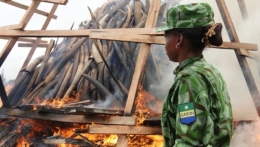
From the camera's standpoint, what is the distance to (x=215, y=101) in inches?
78.8

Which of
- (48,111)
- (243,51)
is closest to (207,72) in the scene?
(48,111)

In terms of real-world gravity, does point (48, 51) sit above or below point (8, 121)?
above

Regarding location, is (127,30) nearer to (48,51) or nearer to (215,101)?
(48,51)

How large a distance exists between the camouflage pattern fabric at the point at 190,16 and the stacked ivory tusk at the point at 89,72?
356 cm

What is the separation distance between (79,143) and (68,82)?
5.47 feet

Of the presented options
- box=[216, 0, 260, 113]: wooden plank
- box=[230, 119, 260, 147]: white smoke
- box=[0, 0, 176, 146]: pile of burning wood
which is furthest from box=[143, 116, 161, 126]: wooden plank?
box=[216, 0, 260, 113]: wooden plank

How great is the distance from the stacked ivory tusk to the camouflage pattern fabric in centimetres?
356

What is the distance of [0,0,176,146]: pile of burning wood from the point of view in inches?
228

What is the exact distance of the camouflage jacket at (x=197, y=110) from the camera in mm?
1892

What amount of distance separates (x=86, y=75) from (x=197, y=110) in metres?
4.20

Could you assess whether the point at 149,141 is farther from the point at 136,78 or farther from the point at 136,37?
the point at 136,37

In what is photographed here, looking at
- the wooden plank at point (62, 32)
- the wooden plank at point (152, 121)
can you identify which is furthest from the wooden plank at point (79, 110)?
the wooden plank at point (62, 32)

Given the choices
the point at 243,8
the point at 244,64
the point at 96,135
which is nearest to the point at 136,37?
the point at 96,135

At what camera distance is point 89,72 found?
21.7 feet
